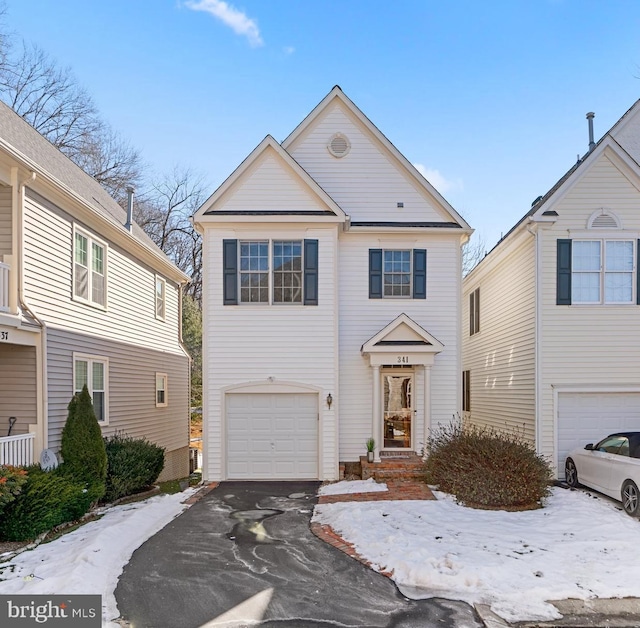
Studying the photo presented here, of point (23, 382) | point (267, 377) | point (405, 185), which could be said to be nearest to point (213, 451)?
point (267, 377)

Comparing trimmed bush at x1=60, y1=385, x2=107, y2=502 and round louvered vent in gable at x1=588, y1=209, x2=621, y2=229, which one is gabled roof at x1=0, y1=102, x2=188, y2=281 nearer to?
trimmed bush at x1=60, y1=385, x2=107, y2=502

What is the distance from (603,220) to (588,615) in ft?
33.3

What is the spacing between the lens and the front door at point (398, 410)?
13461 millimetres

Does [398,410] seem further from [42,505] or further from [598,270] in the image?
[42,505]

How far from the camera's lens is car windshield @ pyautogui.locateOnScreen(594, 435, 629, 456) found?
31.7 ft

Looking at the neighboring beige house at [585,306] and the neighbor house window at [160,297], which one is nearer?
the neighboring beige house at [585,306]

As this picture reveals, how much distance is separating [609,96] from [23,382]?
17.7 m

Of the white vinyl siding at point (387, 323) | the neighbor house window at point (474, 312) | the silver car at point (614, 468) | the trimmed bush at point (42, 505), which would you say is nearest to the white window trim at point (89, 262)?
the trimmed bush at point (42, 505)

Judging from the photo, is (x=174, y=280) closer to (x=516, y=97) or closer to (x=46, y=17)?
(x=46, y=17)

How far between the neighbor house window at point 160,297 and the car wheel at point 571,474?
42.9ft

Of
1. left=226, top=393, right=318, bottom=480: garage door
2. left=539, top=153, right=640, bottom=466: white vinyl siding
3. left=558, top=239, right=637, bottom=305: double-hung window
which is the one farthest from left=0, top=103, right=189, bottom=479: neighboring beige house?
left=558, top=239, right=637, bottom=305: double-hung window

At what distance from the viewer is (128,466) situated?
11562mm

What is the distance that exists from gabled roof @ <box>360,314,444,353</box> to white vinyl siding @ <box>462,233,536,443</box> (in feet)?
7.91

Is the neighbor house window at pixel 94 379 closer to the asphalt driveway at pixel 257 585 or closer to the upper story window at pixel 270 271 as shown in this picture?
the upper story window at pixel 270 271
